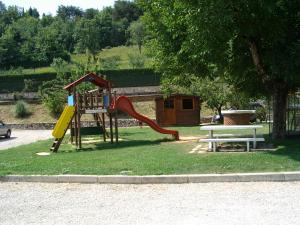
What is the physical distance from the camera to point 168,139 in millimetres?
20031

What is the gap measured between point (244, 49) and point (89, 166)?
24.9 feet

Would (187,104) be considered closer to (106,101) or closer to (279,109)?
(106,101)

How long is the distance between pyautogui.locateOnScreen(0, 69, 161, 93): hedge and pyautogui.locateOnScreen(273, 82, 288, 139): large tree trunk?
4504cm

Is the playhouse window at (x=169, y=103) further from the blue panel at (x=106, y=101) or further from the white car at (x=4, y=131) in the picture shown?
the blue panel at (x=106, y=101)

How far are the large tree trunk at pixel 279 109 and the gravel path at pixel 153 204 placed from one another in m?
7.50

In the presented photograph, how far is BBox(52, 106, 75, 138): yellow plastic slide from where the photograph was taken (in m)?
18.3

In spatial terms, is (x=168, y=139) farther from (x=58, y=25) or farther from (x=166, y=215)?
(x=58, y=25)

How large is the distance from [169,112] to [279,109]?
21.0 m

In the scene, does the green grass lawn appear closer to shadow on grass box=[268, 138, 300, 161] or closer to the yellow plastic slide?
shadow on grass box=[268, 138, 300, 161]

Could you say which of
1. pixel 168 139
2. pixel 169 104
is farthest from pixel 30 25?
pixel 168 139

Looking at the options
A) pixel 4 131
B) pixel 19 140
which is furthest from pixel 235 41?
pixel 4 131

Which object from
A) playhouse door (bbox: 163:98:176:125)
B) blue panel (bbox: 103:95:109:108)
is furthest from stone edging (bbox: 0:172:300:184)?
playhouse door (bbox: 163:98:176:125)

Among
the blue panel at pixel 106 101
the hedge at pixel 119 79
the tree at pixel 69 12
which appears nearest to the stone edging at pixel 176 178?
the blue panel at pixel 106 101

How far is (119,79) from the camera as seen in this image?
209 feet
